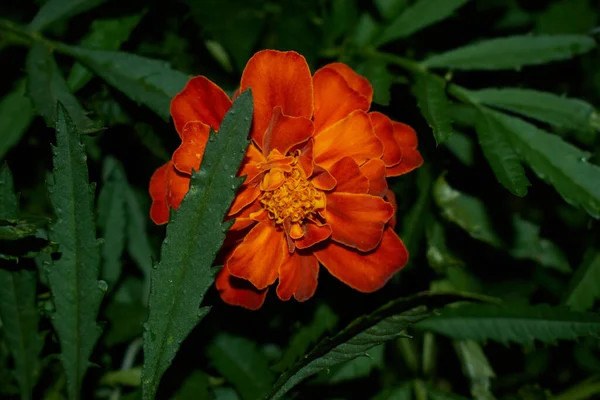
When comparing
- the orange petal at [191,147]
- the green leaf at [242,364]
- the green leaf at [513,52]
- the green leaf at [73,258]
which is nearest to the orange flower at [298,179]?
the orange petal at [191,147]

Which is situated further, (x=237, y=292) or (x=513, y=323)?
(x=513, y=323)

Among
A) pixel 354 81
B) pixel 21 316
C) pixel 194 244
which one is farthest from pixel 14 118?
pixel 354 81

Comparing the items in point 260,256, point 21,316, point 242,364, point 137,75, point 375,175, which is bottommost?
point 242,364

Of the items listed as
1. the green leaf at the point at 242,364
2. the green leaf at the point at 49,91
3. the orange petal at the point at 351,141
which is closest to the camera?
the orange petal at the point at 351,141

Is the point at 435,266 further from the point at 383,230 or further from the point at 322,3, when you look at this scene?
the point at 322,3

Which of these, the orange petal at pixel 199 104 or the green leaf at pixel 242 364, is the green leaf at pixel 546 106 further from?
the green leaf at pixel 242 364

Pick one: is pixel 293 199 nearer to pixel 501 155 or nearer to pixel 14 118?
pixel 501 155

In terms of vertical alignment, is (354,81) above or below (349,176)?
above

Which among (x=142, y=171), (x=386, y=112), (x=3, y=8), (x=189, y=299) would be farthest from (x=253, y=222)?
(x=3, y=8)
